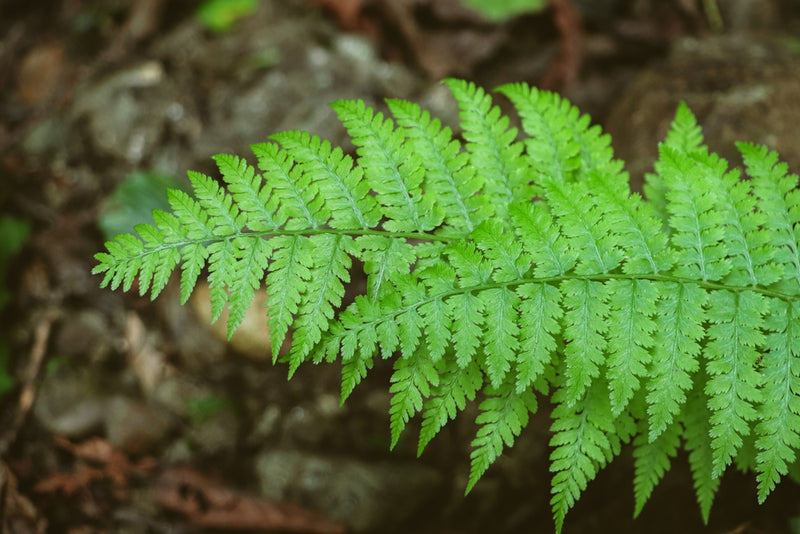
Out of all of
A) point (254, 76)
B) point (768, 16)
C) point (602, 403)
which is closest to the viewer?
point (602, 403)

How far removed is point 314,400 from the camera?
11.7 feet

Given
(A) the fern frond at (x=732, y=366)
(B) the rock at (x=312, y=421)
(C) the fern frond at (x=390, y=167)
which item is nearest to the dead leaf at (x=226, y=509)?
(B) the rock at (x=312, y=421)

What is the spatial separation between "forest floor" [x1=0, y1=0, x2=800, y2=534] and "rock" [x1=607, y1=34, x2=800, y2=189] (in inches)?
0.6

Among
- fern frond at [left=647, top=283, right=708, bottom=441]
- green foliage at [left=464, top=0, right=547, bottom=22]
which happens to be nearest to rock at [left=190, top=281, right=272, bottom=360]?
fern frond at [left=647, top=283, right=708, bottom=441]

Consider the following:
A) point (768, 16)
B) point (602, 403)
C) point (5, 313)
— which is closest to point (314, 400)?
point (602, 403)

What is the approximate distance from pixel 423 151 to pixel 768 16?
3866 mm

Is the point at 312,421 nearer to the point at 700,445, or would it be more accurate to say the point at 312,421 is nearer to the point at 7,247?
the point at 700,445

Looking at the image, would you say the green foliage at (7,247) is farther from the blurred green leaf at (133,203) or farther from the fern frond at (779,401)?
the fern frond at (779,401)

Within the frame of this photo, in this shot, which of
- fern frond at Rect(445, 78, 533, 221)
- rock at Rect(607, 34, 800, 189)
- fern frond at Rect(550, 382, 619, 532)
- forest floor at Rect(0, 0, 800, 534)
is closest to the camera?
fern frond at Rect(550, 382, 619, 532)

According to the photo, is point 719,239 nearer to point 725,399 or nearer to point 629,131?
point 725,399

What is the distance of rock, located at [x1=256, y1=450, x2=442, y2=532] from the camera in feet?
10.4

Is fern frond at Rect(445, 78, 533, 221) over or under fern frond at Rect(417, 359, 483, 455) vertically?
over

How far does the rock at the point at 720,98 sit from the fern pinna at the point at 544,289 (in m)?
1.02

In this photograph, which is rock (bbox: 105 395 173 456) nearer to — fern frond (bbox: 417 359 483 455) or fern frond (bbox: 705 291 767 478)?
fern frond (bbox: 417 359 483 455)
